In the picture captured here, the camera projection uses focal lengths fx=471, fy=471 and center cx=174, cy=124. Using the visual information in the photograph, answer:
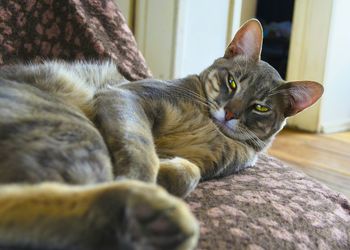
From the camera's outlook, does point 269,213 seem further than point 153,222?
Yes

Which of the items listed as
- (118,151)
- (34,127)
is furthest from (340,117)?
(34,127)

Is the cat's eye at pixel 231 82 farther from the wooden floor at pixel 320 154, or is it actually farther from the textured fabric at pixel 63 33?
the wooden floor at pixel 320 154

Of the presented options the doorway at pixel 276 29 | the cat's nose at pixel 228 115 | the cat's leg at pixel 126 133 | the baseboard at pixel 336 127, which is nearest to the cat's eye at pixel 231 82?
the cat's nose at pixel 228 115

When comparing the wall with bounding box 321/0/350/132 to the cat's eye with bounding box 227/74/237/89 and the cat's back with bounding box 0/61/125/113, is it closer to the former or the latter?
the cat's eye with bounding box 227/74/237/89

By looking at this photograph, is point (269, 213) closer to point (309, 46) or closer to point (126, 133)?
A: point (126, 133)

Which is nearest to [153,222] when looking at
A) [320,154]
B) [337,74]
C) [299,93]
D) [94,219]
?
[94,219]

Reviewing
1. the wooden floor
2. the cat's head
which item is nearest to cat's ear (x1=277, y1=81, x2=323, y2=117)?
the cat's head

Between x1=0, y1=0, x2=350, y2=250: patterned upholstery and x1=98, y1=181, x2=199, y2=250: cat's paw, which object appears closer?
x1=98, y1=181, x2=199, y2=250: cat's paw

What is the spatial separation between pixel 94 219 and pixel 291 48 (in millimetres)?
3130

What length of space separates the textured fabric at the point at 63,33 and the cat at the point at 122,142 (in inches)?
4.9

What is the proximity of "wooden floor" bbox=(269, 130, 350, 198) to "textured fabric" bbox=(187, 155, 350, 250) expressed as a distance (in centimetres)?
95

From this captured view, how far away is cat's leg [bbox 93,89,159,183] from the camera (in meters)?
0.94

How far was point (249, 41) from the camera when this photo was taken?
5.05 feet

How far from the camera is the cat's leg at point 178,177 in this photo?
1.02 m
